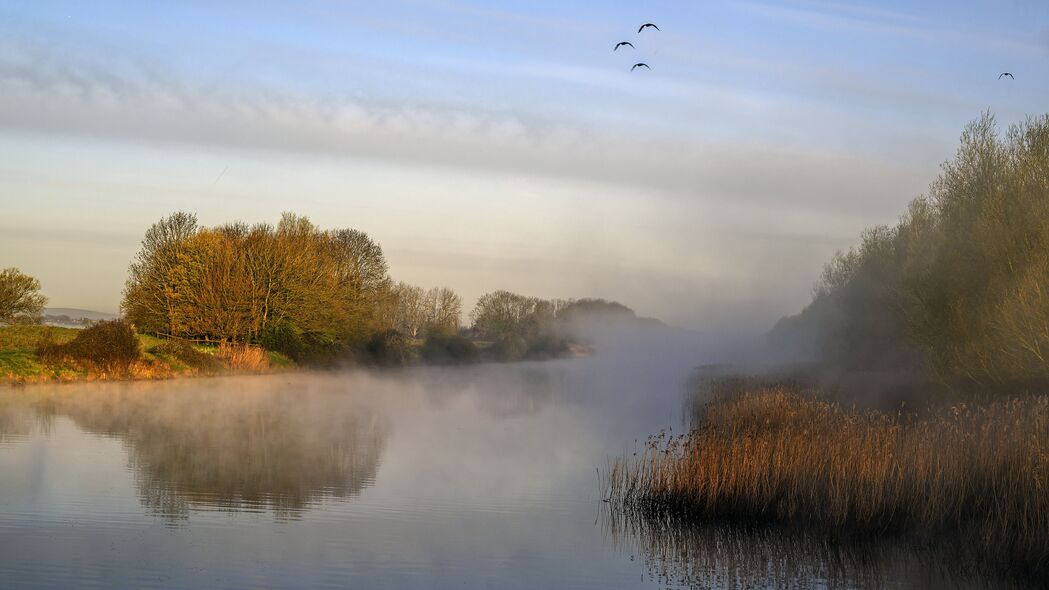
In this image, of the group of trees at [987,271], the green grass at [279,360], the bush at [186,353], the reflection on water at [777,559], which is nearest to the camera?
the reflection on water at [777,559]

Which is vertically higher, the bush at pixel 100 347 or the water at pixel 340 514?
the bush at pixel 100 347

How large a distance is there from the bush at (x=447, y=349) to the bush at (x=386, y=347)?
20.8ft

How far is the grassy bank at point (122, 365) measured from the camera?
2967 cm

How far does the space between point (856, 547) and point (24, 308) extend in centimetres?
4734

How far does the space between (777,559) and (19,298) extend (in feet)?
154

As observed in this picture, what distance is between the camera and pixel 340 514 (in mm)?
11859

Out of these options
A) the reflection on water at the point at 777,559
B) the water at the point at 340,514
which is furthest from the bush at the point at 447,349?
the reflection on water at the point at 777,559

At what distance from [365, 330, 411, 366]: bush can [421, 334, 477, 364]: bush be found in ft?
20.8

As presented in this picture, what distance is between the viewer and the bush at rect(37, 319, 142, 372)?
31250mm

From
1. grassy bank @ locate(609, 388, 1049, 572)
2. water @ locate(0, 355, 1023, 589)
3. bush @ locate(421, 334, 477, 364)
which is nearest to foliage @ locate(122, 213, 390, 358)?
bush @ locate(421, 334, 477, 364)

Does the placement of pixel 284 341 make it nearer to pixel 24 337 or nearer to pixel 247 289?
pixel 247 289

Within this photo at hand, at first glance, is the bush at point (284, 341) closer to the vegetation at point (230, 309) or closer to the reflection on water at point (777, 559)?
the vegetation at point (230, 309)

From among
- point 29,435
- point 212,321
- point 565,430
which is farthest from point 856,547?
point 212,321

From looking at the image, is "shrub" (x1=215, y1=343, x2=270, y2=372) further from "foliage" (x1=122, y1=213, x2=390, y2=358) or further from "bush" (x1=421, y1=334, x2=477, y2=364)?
"bush" (x1=421, y1=334, x2=477, y2=364)
